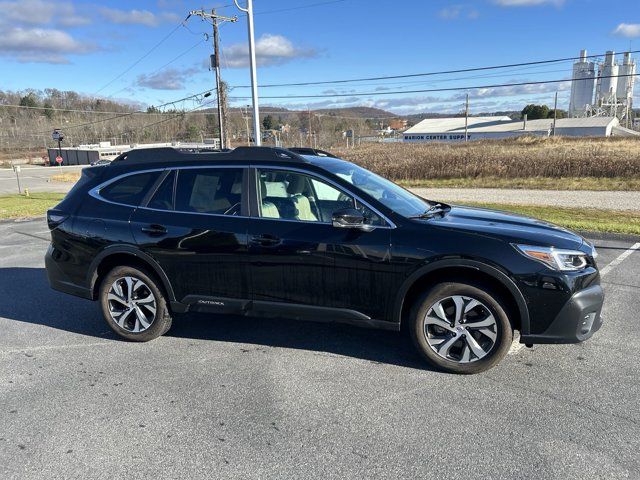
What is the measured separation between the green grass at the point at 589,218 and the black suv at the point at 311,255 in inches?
219

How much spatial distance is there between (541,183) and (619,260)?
50.0 ft

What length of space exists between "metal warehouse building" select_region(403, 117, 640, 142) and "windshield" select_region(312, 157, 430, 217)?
96.3m

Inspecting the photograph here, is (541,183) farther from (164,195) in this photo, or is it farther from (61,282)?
(61,282)

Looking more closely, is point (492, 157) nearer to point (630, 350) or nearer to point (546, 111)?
point (630, 350)

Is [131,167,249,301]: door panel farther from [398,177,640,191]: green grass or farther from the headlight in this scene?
[398,177,640,191]: green grass

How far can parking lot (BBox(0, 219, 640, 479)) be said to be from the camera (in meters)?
2.80

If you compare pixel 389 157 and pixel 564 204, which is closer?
pixel 564 204

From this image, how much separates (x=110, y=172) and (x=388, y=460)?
12.1 ft

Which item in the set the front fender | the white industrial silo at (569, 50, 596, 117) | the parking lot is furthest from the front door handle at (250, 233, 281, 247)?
the white industrial silo at (569, 50, 596, 117)

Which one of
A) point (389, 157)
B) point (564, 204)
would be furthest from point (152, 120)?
point (564, 204)

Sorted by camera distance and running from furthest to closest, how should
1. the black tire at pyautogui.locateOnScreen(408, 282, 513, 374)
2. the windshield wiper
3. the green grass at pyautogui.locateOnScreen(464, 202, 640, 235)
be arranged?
the green grass at pyautogui.locateOnScreen(464, 202, 640, 235) → the windshield wiper → the black tire at pyautogui.locateOnScreen(408, 282, 513, 374)

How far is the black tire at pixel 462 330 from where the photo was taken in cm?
367

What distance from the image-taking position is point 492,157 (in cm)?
2634

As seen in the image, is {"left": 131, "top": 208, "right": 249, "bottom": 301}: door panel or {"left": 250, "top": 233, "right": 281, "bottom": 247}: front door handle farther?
{"left": 131, "top": 208, "right": 249, "bottom": 301}: door panel
